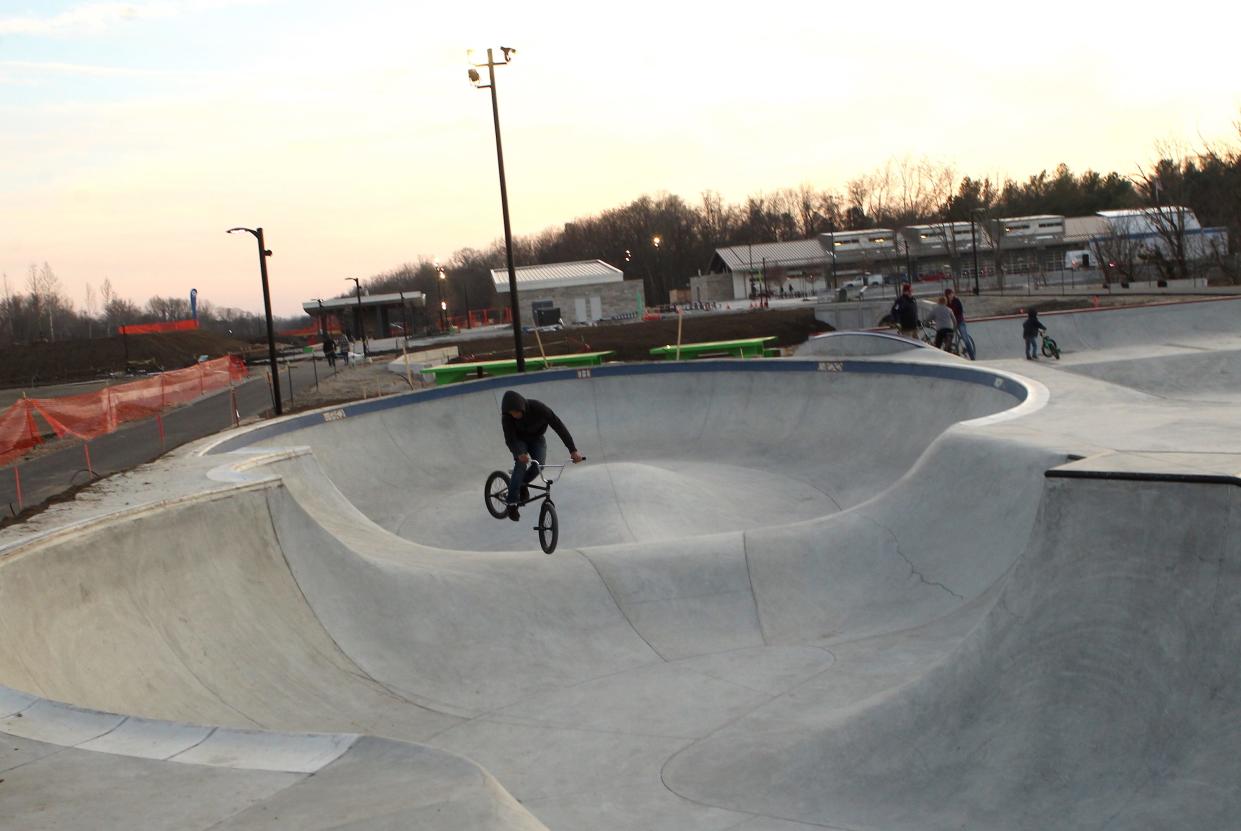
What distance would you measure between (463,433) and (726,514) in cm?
796

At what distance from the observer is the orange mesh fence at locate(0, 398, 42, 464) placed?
16.4 metres

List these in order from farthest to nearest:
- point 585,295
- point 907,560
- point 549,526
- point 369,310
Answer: point 369,310 < point 585,295 < point 549,526 < point 907,560

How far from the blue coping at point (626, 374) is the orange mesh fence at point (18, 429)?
3.23 meters

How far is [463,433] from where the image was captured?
2109 cm

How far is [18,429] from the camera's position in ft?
58.7

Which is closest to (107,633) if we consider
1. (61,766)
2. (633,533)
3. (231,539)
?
(231,539)

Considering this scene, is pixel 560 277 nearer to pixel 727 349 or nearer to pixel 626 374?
pixel 727 349

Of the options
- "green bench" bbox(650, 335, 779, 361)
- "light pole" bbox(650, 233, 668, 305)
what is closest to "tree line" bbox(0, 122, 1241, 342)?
"light pole" bbox(650, 233, 668, 305)

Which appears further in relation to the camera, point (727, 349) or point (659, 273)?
point (659, 273)

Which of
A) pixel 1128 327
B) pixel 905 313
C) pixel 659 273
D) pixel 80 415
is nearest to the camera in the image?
pixel 80 415

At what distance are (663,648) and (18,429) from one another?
14356 mm

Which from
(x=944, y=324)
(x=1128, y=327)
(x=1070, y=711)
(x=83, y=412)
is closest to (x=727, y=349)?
(x=944, y=324)

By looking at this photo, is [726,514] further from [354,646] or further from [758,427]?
[354,646]

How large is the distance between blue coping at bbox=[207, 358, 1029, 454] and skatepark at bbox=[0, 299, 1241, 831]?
3.09ft
